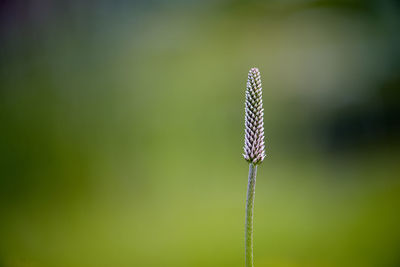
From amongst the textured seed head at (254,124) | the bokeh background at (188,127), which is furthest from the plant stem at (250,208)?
the bokeh background at (188,127)

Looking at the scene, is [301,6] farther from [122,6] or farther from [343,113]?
[122,6]

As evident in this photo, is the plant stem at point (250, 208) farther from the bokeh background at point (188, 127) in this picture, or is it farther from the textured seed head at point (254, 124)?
the bokeh background at point (188, 127)

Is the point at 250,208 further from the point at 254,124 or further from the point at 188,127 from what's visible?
the point at 188,127

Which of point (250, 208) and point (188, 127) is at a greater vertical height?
point (188, 127)

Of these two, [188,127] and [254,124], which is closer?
[254,124]

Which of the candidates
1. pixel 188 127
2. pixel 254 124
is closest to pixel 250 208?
pixel 254 124
